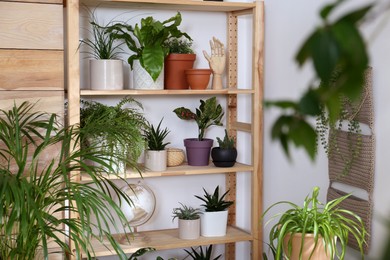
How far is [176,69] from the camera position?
3.14 meters

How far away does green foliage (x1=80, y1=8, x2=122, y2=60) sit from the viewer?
298cm

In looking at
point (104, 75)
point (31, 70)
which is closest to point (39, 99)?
point (31, 70)

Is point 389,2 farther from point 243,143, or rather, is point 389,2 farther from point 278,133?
point 243,143

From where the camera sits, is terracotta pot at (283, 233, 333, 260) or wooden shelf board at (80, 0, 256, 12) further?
wooden shelf board at (80, 0, 256, 12)

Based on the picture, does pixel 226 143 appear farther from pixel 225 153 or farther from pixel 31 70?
pixel 31 70

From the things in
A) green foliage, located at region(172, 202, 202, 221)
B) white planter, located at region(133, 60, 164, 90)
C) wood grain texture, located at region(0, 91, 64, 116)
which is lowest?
green foliage, located at region(172, 202, 202, 221)

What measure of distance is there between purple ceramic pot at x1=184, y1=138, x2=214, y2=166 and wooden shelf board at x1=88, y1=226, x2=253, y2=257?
1.23 ft

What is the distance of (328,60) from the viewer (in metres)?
0.24

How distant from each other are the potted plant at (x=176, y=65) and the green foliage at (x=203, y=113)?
0.15 m

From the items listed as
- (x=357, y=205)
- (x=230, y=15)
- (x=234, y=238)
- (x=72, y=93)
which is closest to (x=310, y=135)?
(x=357, y=205)

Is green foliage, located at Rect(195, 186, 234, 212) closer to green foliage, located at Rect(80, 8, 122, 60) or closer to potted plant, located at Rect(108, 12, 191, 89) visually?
potted plant, located at Rect(108, 12, 191, 89)

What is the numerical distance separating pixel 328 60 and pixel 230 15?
326 cm

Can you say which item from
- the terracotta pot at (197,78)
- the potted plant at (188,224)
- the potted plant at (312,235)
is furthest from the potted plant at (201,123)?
the potted plant at (312,235)

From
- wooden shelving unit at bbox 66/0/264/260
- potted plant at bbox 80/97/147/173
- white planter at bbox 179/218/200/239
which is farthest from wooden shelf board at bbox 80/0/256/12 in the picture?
white planter at bbox 179/218/200/239
